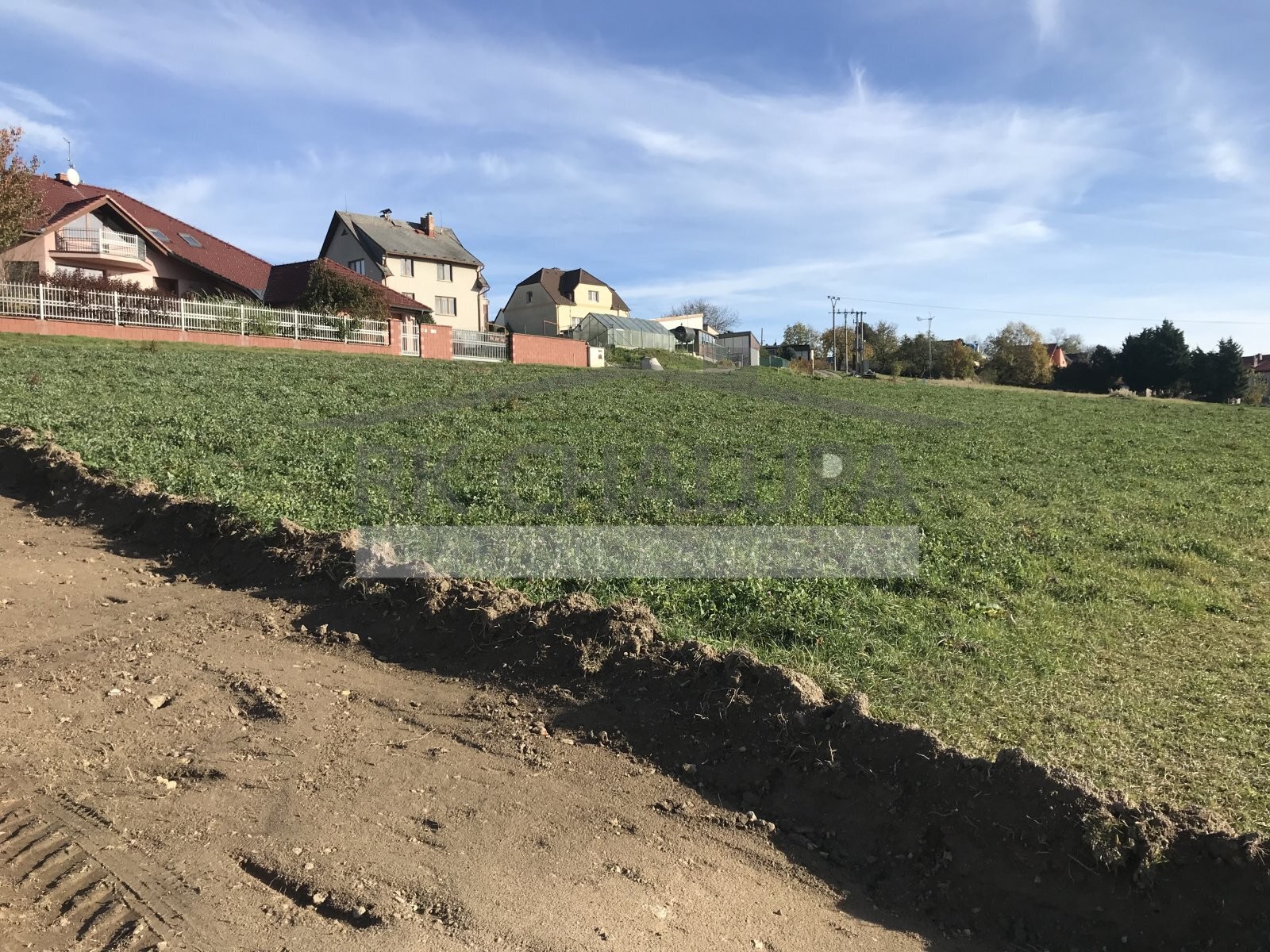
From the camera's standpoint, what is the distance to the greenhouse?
49531mm

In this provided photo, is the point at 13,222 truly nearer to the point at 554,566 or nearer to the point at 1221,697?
the point at 554,566

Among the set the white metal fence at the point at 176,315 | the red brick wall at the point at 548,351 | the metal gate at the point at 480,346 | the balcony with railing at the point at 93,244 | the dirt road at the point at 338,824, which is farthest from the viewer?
the red brick wall at the point at 548,351

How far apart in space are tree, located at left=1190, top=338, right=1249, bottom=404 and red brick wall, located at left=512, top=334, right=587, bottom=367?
50.9m

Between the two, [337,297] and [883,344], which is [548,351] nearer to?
[337,297]

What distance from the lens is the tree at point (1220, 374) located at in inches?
2391

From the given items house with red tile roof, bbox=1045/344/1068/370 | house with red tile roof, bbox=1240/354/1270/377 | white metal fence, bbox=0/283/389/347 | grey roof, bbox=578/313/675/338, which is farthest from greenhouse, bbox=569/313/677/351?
house with red tile roof, bbox=1240/354/1270/377

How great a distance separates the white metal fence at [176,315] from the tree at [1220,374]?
61.0m

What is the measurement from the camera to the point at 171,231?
128 ft

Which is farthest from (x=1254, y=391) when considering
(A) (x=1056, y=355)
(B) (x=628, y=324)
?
(B) (x=628, y=324)

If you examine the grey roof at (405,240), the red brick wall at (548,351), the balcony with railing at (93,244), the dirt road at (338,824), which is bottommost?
the dirt road at (338,824)

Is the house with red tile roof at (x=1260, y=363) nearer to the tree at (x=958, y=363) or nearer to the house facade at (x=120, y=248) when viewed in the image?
the tree at (x=958, y=363)

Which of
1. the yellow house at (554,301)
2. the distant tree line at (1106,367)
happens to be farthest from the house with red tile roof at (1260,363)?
the yellow house at (554,301)

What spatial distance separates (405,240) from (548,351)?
19.9m

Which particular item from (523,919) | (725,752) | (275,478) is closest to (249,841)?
(523,919)
